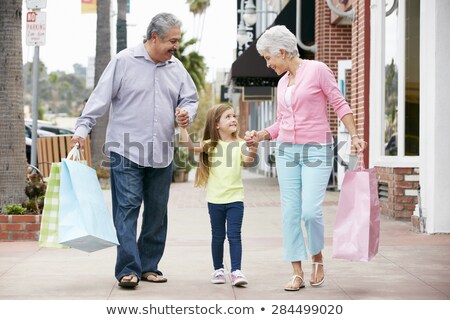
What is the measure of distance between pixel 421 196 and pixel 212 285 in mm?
4267

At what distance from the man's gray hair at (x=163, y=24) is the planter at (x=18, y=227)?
3576 millimetres

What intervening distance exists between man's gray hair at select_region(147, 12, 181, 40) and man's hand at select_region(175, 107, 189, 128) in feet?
1.75

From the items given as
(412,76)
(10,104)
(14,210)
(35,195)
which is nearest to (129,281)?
(14,210)

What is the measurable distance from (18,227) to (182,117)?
145 inches

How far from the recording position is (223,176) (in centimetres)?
664

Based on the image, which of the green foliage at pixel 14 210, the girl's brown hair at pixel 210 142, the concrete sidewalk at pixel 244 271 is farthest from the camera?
the green foliage at pixel 14 210

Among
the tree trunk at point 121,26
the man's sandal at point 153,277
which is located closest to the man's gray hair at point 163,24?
the man's sandal at point 153,277

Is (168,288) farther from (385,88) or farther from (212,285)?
→ (385,88)

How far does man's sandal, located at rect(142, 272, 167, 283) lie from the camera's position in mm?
6684

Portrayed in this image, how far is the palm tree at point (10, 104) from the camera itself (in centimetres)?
981

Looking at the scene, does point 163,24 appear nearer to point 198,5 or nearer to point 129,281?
point 129,281

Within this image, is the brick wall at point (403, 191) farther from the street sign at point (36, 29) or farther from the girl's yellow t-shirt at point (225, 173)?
the girl's yellow t-shirt at point (225, 173)

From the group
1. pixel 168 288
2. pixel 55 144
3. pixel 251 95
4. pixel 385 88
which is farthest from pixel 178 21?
pixel 251 95
